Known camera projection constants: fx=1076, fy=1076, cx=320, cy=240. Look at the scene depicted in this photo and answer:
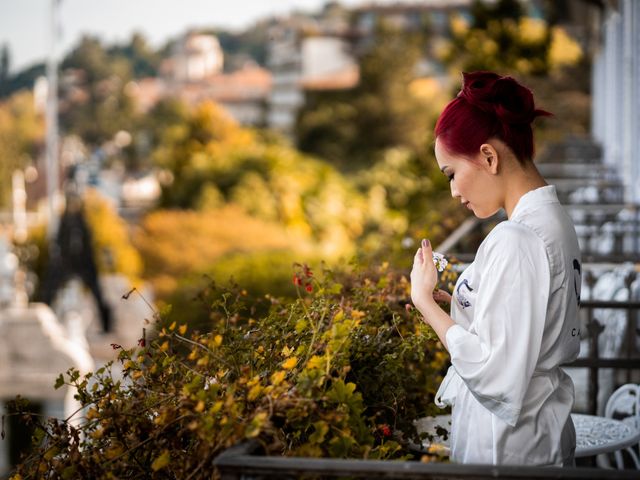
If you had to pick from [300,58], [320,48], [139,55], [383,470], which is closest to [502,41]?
[383,470]

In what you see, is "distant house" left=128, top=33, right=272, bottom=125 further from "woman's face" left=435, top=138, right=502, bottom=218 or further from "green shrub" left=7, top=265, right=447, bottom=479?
"woman's face" left=435, top=138, right=502, bottom=218

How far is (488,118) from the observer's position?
2.00 meters

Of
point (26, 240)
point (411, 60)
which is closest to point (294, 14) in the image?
point (411, 60)

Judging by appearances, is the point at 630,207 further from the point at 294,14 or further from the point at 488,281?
the point at 294,14

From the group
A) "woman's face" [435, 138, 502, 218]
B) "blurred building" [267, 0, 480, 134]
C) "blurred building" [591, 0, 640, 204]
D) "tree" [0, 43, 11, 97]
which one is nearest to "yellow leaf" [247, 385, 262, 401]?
"woman's face" [435, 138, 502, 218]

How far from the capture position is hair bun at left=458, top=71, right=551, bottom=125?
1988mm

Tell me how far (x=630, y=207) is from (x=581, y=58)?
23.0 meters

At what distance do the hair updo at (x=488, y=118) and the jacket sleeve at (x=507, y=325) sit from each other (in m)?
0.19

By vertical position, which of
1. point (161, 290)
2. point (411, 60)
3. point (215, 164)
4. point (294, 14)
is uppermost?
point (294, 14)

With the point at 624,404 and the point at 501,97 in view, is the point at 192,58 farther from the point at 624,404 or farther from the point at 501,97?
the point at 501,97

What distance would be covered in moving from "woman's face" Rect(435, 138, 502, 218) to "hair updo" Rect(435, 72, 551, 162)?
0.02 m

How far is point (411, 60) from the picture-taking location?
74500 mm

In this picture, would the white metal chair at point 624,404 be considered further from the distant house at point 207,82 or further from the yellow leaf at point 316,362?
the distant house at point 207,82

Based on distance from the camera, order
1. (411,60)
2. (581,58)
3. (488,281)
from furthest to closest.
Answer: (411,60) → (581,58) → (488,281)
